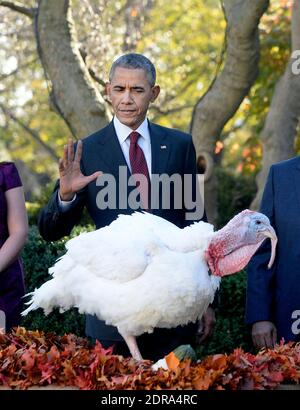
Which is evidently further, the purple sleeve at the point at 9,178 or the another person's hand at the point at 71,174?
the purple sleeve at the point at 9,178

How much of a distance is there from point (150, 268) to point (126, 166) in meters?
0.88

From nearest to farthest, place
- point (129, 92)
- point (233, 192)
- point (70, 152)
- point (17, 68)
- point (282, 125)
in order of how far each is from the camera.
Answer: point (70, 152) → point (129, 92) → point (282, 125) → point (233, 192) → point (17, 68)

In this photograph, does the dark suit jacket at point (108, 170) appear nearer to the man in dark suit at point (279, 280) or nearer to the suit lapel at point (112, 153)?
the suit lapel at point (112, 153)

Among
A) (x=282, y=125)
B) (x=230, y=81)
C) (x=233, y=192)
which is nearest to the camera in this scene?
(x=230, y=81)

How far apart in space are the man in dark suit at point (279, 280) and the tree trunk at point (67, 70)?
3.77m

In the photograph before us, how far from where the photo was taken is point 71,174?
4578 mm

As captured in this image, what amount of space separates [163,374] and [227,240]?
2.30 feet

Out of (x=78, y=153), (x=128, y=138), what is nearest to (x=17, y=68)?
(x=128, y=138)

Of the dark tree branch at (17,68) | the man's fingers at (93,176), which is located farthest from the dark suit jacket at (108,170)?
the dark tree branch at (17,68)

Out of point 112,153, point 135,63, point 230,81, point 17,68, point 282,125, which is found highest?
point 17,68

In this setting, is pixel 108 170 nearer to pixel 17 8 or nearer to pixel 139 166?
pixel 139 166

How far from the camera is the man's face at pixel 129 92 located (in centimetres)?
477
